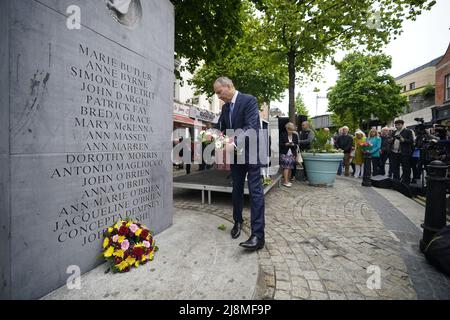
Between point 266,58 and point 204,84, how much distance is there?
7641mm

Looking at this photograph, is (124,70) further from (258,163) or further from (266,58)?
(266,58)

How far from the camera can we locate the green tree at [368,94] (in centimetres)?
2458

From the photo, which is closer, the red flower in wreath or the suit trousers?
the red flower in wreath

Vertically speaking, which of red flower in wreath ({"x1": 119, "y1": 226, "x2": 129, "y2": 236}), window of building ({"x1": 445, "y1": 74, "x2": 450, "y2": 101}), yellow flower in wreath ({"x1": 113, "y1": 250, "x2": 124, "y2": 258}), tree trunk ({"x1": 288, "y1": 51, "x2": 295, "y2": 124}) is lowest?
yellow flower in wreath ({"x1": 113, "y1": 250, "x2": 124, "y2": 258})

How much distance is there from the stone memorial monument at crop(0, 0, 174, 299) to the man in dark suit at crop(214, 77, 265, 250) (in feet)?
3.34

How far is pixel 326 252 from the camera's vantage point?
9.07 feet

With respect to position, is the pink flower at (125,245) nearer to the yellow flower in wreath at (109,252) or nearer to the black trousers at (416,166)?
the yellow flower in wreath at (109,252)

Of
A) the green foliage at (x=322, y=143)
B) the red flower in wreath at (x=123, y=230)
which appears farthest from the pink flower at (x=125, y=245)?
the green foliage at (x=322, y=143)

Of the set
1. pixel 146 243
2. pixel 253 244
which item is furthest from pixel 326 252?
pixel 146 243

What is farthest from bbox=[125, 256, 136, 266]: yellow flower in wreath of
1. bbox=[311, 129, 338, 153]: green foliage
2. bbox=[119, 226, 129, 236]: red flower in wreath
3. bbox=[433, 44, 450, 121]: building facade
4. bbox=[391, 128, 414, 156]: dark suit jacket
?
bbox=[433, 44, 450, 121]: building facade

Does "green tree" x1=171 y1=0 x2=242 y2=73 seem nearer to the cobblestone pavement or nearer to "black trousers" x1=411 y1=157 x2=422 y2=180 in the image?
the cobblestone pavement

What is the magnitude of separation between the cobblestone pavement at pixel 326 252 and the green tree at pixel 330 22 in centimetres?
543

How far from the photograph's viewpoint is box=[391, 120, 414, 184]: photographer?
6499 millimetres

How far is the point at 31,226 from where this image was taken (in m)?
1.81
